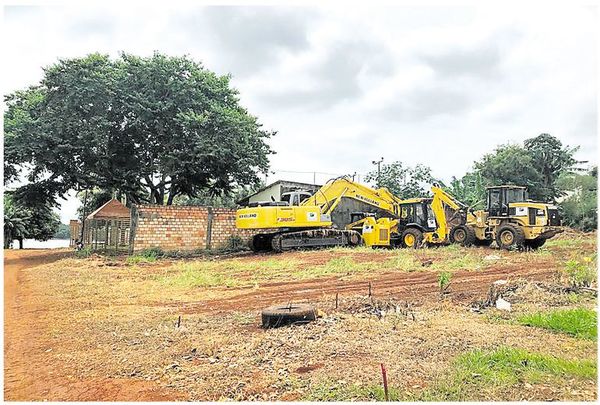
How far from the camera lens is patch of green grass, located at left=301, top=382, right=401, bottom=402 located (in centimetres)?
385

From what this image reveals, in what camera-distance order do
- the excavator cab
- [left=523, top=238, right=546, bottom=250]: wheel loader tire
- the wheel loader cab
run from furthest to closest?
1. the excavator cab
2. the wheel loader cab
3. [left=523, top=238, right=546, bottom=250]: wheel loader tire

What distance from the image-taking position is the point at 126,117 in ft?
71.0

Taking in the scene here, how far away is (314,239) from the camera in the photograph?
19719 millimetres

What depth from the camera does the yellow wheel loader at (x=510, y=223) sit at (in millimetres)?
17312

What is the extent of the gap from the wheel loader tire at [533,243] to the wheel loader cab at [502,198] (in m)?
1.29

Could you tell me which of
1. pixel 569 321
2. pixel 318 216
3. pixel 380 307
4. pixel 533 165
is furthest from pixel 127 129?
pixel 533 165

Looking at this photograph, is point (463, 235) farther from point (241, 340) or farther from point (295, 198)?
point (241, 340)

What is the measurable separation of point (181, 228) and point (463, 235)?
11108 mm

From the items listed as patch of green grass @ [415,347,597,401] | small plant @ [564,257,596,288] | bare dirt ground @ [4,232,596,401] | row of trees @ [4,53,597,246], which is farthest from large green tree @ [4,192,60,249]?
patch of green grass @ [415,347,597,401]

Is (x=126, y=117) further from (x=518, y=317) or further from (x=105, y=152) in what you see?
(x=518, y=317)

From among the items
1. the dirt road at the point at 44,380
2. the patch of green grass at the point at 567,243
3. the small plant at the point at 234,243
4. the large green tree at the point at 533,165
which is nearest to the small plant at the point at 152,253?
the small plant at the point at 234,243

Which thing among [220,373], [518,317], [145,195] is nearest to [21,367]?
[220,373]

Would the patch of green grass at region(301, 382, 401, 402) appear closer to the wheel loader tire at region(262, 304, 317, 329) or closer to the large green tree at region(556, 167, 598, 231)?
the wheel loader tire at region(262, 304, 317, 329)

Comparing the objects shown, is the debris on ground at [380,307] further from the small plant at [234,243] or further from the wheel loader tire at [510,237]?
the small plant at [234,243]
